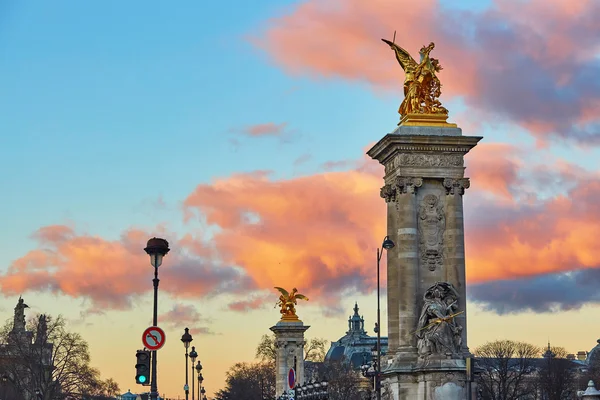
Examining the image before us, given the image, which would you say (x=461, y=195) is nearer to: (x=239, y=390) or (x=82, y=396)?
(x=82, y=396)

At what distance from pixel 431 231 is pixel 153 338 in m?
16.5

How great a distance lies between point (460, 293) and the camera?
44.3 meters

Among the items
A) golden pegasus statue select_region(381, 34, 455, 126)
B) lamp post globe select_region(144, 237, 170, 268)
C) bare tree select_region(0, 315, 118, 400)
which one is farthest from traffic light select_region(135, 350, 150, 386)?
bare tree select_region(0, 315, 118, 400)

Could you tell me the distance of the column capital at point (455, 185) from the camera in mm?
44875

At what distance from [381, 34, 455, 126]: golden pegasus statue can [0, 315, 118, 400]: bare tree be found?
66765mm

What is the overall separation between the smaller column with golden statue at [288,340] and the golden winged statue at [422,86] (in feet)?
131

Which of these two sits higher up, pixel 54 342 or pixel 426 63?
pixel 426 63

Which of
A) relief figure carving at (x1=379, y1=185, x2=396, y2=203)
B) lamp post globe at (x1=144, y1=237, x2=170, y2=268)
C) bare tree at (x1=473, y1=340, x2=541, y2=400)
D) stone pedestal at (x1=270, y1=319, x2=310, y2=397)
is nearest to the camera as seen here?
lamp post globe at (x1=144, y1=237, x2=170, y2=268)

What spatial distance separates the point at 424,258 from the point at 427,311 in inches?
91.0

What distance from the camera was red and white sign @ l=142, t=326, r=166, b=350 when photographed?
31036 millimetres

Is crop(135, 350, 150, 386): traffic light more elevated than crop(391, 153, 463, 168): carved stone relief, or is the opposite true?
crop(391, 153, 463, 168): carved stone relief

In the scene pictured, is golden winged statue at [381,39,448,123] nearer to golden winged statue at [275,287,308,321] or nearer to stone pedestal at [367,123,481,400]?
stone pedestal at [367,123,481,400]

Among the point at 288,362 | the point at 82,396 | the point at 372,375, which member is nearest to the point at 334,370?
the point at 82,396

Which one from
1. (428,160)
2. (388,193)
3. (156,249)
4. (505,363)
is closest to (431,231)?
(388,193)
